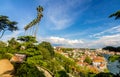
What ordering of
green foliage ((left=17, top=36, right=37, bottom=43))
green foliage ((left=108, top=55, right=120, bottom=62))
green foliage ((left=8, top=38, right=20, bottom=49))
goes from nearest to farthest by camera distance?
green foliage ((left=108, top=55, right=120, bottom=62)) < green foliage ((left=17, top=36, right=37, bottom=43)) < green foliage ((left=8, top=38, right=20, bottom=49))

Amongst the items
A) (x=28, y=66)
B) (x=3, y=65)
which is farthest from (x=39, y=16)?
(x=28, y=66)

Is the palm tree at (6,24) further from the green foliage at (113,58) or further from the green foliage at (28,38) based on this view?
the green foliage at (113,58)

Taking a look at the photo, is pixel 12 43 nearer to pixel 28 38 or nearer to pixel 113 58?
pixel 28 38

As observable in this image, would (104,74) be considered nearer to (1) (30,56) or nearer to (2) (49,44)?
(1) (30,56)

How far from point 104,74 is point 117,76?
2.06ft

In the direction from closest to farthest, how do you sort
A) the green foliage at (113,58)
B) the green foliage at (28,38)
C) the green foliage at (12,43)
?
the green foliage at (113,58)
the green foliage at (28,38)
the green foliage at (12,43)

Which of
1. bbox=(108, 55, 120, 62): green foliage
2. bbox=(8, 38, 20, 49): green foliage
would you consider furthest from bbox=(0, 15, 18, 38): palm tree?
bbox=(108, 55, 120, 62): green foliage

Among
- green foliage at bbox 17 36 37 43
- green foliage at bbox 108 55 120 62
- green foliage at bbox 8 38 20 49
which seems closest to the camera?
→ green foliage at bbox 108 55 120 62

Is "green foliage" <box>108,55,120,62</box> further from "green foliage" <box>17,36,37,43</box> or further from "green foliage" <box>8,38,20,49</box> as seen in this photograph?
"green foliage" <box>8,38,20,49</box>

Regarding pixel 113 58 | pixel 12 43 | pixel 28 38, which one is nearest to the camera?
pixel 113 58

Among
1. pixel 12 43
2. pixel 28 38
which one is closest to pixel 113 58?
pixel 28 38

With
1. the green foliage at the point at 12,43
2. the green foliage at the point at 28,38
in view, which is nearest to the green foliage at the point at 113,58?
the green foliage at the point at 28,38

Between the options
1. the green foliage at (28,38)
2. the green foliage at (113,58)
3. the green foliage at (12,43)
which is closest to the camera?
the green foliage at (113,58)

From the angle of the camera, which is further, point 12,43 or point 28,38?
point 12,43
